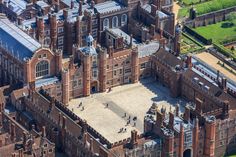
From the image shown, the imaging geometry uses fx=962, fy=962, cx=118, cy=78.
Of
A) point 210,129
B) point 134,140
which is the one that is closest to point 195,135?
point 210,129

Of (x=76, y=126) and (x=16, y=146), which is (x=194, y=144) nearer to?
(x=76, y=126)

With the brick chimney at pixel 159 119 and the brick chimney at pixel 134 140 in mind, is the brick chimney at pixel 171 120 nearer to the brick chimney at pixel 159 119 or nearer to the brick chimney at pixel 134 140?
the brick chimney at pixel 159 119

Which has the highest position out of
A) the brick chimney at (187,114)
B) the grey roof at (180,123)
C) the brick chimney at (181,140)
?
the brick chimney at (187,114)

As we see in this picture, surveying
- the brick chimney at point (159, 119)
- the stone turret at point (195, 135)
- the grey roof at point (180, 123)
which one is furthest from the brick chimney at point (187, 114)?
the brick chimney at point (159, 119)

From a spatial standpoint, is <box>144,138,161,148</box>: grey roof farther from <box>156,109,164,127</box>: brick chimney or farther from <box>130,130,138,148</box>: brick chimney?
<box>156,109,164,127</box>: brick chimney

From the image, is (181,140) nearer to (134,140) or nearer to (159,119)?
(159,119)

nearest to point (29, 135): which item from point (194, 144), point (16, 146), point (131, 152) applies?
point (16, 146)

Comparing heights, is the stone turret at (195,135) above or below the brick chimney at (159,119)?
below

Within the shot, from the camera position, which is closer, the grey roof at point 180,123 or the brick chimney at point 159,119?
the brick chimney at point 159,119

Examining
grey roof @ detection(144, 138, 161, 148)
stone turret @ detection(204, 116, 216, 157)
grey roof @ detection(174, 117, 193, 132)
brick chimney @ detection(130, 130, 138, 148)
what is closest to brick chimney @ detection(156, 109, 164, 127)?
grey roof @ detection(144, 138, 161, 148)

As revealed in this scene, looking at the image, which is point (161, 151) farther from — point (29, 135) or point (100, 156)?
point (29, 135)
